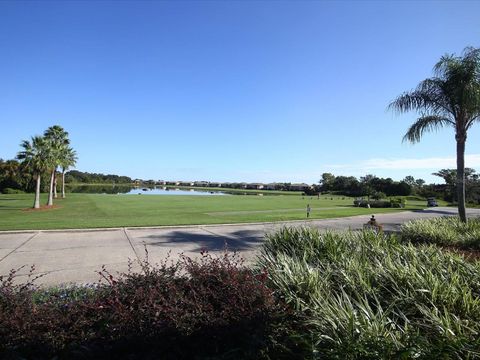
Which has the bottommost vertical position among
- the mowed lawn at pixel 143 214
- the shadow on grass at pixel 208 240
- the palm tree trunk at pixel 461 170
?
the shadow on grass at pixel 208 240

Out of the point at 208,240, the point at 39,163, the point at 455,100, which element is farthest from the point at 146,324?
the point at 39,163

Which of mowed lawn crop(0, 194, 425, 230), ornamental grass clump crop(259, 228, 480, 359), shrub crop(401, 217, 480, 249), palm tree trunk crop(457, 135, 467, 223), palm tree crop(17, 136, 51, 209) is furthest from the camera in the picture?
palm tree crop(17, 136, 51, 209)

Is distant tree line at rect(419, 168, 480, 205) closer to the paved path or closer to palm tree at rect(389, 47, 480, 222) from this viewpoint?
palm tree at rect(389, 47, 480, 222)

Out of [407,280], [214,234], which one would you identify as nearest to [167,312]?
[407,280]

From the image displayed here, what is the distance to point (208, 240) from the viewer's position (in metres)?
13.6

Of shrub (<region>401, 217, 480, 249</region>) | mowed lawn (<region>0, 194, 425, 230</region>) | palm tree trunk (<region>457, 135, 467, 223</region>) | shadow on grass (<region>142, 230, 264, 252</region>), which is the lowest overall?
shadow on grass (<region>142, 230, 264, 252</region>)

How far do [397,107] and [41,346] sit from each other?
59.0 feet

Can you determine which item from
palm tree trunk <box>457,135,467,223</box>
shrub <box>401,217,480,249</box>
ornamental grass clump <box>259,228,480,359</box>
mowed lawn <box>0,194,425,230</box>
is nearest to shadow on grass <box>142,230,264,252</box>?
mowed lawn <box>0,194,425,230</box>

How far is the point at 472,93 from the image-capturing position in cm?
1448

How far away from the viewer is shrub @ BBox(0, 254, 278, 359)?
11.1 feet

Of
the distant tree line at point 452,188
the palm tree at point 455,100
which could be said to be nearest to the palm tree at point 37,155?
the palm tree at point 455,100

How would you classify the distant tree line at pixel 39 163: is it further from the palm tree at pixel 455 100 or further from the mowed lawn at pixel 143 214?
the palm tree at pixel 455 100

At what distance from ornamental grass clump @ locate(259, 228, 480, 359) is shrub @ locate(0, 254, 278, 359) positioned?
0.55 m

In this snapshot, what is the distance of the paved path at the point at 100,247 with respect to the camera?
8.66m
